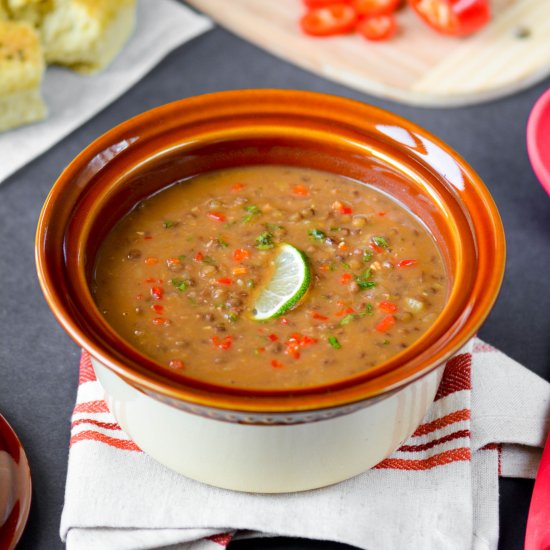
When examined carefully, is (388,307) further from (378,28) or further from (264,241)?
(378,28)

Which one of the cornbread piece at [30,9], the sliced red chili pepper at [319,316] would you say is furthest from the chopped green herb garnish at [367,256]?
the cornbread piece at [30,9]

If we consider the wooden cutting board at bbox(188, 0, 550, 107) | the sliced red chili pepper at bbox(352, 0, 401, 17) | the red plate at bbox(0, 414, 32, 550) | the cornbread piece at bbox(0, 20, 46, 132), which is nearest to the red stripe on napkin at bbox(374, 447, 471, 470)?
the red plate at bbox(0, 414, 32, 550)

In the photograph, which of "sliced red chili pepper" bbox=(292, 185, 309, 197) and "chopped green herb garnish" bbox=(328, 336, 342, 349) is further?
"sliced red chili pepper" bbox=(292, 185, 309, 197)

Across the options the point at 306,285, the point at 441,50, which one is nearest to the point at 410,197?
the point at 306,285

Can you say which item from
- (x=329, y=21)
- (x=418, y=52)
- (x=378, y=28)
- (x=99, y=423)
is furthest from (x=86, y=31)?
(x=99, y=423)

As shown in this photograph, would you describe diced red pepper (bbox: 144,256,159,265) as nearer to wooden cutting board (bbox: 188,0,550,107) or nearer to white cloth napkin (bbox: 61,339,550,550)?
white cloth napkin (bbox: 61,339,550,550)

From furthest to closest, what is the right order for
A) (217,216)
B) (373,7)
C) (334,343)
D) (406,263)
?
(373,7) → (217,216) → (406,263) → (334,343)
